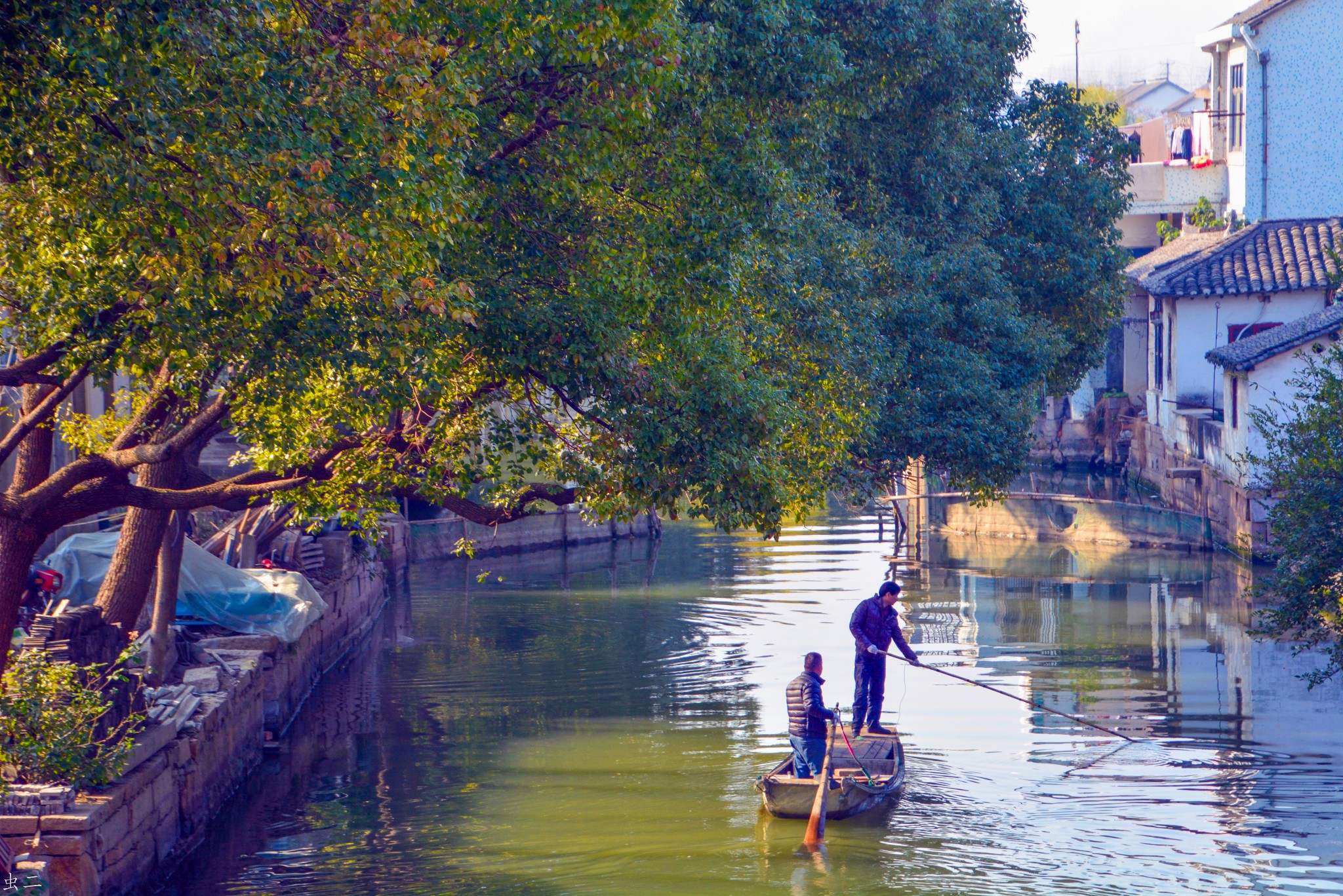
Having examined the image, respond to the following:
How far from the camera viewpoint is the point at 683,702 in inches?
878

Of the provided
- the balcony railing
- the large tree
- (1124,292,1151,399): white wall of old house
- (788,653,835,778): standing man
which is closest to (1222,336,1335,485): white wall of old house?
(1124,292,1151,399): white wall of old house

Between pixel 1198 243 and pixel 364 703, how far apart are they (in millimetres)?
30344

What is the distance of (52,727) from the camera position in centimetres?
1221

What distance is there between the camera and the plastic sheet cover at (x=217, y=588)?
19.9 metres

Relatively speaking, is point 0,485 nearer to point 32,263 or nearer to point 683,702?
point 683,702

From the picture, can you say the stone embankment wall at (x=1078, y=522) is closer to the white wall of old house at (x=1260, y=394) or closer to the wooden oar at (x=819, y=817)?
the white wall of old house at (x=1260, y=394)

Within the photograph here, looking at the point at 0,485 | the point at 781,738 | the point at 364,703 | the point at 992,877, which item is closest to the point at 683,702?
the point at 781,738

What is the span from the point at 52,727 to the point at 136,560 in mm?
4700

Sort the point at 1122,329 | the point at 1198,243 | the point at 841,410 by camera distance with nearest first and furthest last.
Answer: the point at 841,410 < the point at 1198,243 < the point at 1122,329

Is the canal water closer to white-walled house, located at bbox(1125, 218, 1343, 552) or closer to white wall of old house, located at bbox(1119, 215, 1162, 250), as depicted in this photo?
white-walled house, located at bbox(1125, 218, 1343, 552)

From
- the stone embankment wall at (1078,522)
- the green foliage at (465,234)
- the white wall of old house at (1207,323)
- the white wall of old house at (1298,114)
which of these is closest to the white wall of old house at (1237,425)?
the stone embankment wall at (1078,522)

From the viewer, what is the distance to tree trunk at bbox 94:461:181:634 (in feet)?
54.5

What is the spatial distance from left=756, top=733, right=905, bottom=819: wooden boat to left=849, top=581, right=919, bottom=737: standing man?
1.34 ft

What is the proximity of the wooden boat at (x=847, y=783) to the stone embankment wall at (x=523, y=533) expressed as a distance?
65.1ft
